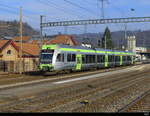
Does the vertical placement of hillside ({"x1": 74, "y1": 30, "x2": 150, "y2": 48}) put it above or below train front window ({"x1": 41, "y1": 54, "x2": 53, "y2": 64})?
above

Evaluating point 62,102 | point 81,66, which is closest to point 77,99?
point 62,102

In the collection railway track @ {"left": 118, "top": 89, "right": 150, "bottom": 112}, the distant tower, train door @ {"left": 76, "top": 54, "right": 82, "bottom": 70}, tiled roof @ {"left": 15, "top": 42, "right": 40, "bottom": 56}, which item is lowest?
railway track @ {"left": 118, "top": 89, "right": 150, "bottom": 112}

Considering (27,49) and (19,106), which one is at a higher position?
(27,49)

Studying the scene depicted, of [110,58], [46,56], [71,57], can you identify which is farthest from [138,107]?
[110,58]

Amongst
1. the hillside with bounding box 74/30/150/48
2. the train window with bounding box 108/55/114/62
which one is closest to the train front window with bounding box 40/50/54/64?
the train window with bounding box 108/55/114/62

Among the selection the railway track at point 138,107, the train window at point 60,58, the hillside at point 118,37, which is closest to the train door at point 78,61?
the train window at point 60,58

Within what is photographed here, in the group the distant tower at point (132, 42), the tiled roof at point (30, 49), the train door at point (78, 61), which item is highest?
the distant tower at point (132, 42)

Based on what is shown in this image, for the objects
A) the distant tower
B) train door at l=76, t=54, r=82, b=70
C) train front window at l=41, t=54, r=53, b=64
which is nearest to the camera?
train front window at l=41, t=54, r=53, b=64

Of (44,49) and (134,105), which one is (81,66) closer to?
(44,49)

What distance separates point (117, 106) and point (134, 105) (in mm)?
704

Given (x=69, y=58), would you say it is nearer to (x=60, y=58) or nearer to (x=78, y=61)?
(x=60, y=58)

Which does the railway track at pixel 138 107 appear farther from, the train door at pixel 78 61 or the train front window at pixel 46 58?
the train door at pixel 78 61

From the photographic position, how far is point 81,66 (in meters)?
31.5

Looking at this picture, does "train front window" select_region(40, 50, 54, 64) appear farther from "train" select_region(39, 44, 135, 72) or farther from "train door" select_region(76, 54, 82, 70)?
"train door" select_region(76, 54, 82, 70)
